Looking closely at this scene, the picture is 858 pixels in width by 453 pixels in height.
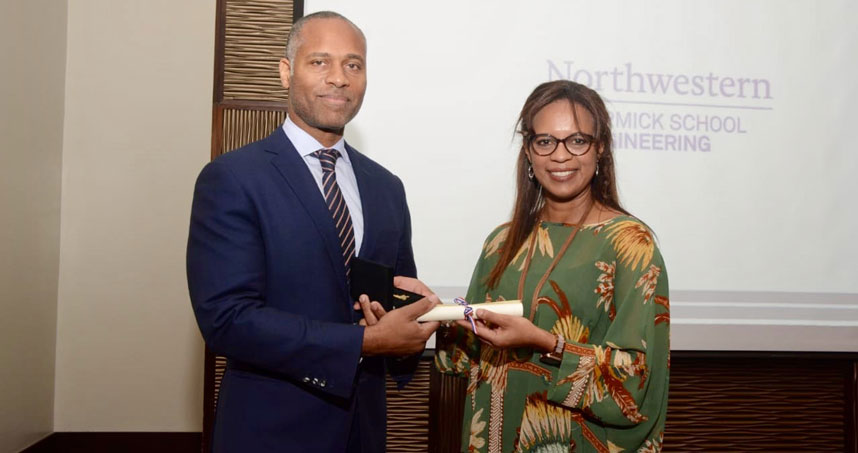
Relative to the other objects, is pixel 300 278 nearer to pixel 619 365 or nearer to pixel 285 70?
pixel 285 70

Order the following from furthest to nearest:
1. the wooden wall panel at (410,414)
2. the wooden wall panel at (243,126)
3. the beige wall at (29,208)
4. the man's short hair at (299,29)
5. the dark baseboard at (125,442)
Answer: the dark baseboard at (125,442) → the beige wall at (29,208) → the wooden wall panel at (410,414) → the wooden wall panel at (243,126) → the man's short hair at (299,29)

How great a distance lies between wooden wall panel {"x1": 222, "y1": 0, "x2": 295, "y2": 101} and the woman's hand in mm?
1377

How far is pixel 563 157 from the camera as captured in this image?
1500 millimetres

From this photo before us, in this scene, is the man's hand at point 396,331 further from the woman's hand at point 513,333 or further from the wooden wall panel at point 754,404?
the wooden wall panel at point 754,404

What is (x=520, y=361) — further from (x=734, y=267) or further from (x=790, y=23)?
(x=790, y=23)

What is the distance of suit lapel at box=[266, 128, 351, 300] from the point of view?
54.6 inches

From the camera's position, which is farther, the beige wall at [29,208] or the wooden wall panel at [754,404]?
the beige wall at [29,208]

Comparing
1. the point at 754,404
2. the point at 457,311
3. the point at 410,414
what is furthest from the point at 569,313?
the point at 754,404

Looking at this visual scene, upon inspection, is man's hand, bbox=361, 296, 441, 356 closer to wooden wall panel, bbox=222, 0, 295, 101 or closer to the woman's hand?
the woman's hand

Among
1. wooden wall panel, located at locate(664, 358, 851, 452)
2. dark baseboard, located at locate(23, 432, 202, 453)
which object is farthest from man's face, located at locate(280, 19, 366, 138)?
dark baseboard, located at locate(23, 432, 202, 453)

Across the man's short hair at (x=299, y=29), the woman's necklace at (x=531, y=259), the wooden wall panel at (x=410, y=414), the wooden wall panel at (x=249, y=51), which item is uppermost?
the wooden wall panel at (x=249, y=51)

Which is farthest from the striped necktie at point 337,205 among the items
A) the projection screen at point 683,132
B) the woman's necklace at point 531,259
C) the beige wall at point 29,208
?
the beige wall at point 29,208

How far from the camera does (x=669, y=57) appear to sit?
253 cm

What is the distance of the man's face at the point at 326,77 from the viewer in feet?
4.84
